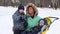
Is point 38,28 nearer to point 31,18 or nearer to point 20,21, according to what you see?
point 31,18

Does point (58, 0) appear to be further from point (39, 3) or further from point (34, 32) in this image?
point (34, 32)

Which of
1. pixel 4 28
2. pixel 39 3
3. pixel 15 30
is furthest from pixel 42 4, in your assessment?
pixel 15 30

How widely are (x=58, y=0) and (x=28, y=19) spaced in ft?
109

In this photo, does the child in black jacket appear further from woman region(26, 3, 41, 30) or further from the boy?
the boy

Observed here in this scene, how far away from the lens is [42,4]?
37250 mm

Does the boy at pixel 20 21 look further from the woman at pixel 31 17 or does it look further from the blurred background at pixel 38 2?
the blurred background at pixel 38 2

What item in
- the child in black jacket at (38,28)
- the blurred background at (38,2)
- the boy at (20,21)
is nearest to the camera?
the child in black jacket at (38,28)

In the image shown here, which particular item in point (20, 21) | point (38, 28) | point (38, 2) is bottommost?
point (38, 2)

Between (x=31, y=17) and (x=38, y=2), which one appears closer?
(x=31, y=17)

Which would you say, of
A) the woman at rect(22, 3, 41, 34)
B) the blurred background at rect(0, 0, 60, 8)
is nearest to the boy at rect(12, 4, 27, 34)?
the woman at rect(22, 3, 41, 34)

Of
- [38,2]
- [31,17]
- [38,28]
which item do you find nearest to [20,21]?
[31,17]

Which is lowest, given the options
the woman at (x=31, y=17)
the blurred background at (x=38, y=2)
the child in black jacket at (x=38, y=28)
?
the blurred background at (x=38, y=2)

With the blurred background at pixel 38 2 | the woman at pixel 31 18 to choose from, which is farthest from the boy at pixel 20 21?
the blurred background at pixel 38 2

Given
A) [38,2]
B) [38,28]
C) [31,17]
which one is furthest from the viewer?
[38,2]
